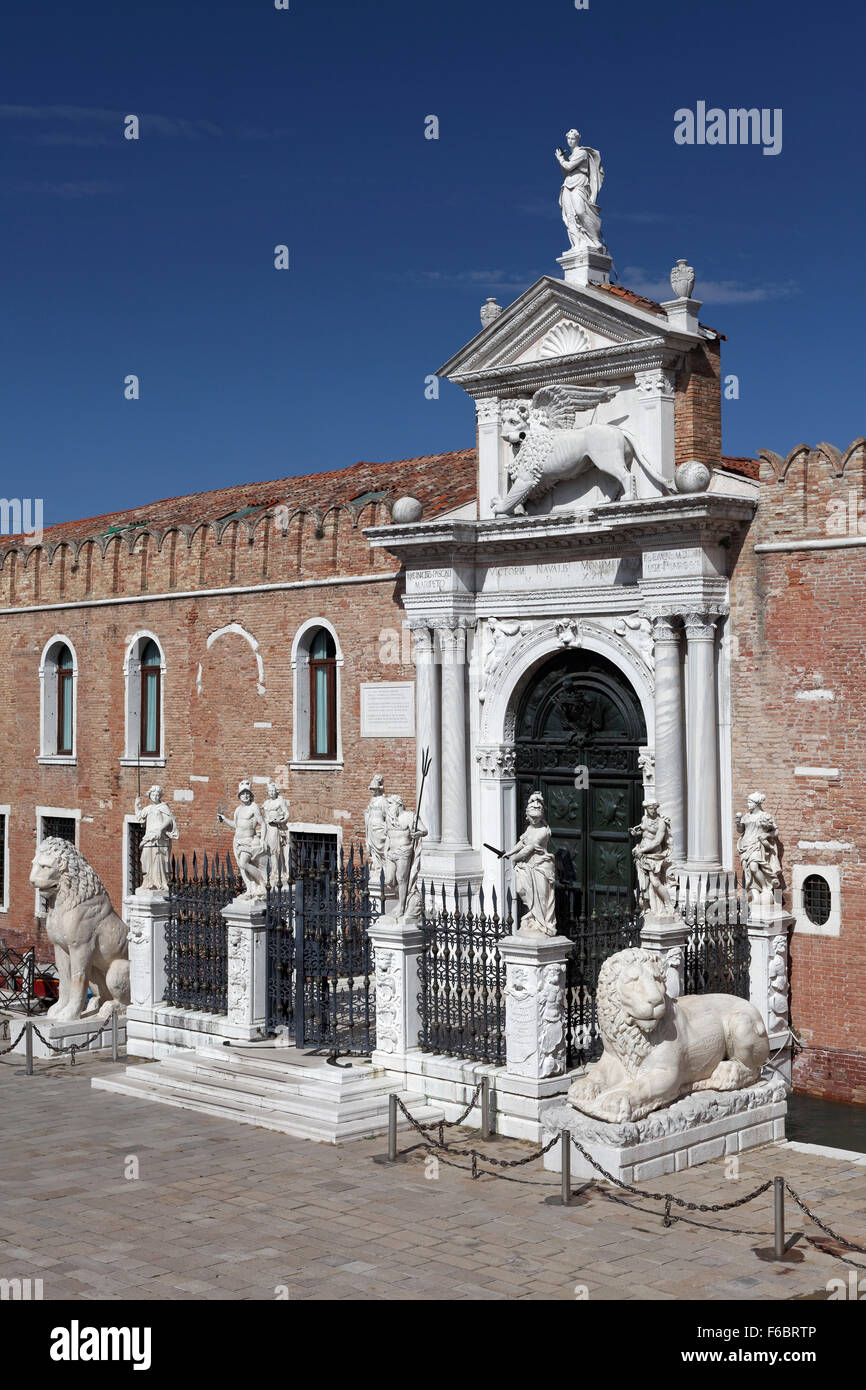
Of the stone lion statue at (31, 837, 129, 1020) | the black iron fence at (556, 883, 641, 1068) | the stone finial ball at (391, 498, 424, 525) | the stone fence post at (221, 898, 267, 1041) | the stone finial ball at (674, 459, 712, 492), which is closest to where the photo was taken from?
the black iron fence at (556, 883, 641, 1068)

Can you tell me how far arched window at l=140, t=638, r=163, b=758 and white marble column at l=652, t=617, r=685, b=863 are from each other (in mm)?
10008

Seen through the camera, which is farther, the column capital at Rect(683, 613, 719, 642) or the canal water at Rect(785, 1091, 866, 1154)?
the column capital at Rect(683, 613, 719, 642)

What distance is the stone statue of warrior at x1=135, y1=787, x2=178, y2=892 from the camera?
16.9 m

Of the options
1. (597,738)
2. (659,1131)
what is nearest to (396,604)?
(597,738)

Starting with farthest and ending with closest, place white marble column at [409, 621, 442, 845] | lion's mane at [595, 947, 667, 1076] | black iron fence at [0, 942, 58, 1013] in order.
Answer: black iron fence at [0, 942, 58, 1013] → white marble column at [409, 621, 442, 845] → lion's mane at [595, 947, 667, 1076]

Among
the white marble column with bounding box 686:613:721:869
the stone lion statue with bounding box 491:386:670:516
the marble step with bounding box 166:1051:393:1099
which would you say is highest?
the stone lion statue with bounding box 491:386:670:516

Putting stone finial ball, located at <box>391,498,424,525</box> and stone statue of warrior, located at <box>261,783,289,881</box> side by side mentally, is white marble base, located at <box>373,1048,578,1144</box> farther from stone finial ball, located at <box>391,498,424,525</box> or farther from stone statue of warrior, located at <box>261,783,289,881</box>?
stone finial ball, located at <box>391,498,424,525</box>

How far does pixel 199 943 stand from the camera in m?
16.2

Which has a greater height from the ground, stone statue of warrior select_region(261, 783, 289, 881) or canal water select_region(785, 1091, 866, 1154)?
stone statue of warrior select_region(261, 783, 289, 881)

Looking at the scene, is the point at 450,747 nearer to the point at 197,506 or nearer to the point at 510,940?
the point at 510,940

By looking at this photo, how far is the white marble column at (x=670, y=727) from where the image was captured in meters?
16.2

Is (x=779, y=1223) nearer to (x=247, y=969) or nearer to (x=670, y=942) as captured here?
(x=670, y=942)

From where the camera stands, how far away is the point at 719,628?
16.4 m

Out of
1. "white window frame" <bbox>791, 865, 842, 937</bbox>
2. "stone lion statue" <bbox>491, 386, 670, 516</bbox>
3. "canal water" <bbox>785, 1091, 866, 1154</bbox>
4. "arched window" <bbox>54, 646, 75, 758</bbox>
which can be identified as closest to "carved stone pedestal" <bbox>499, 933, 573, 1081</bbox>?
"canal water" <bbox>785, 1091, 866, 1154</bbox>
